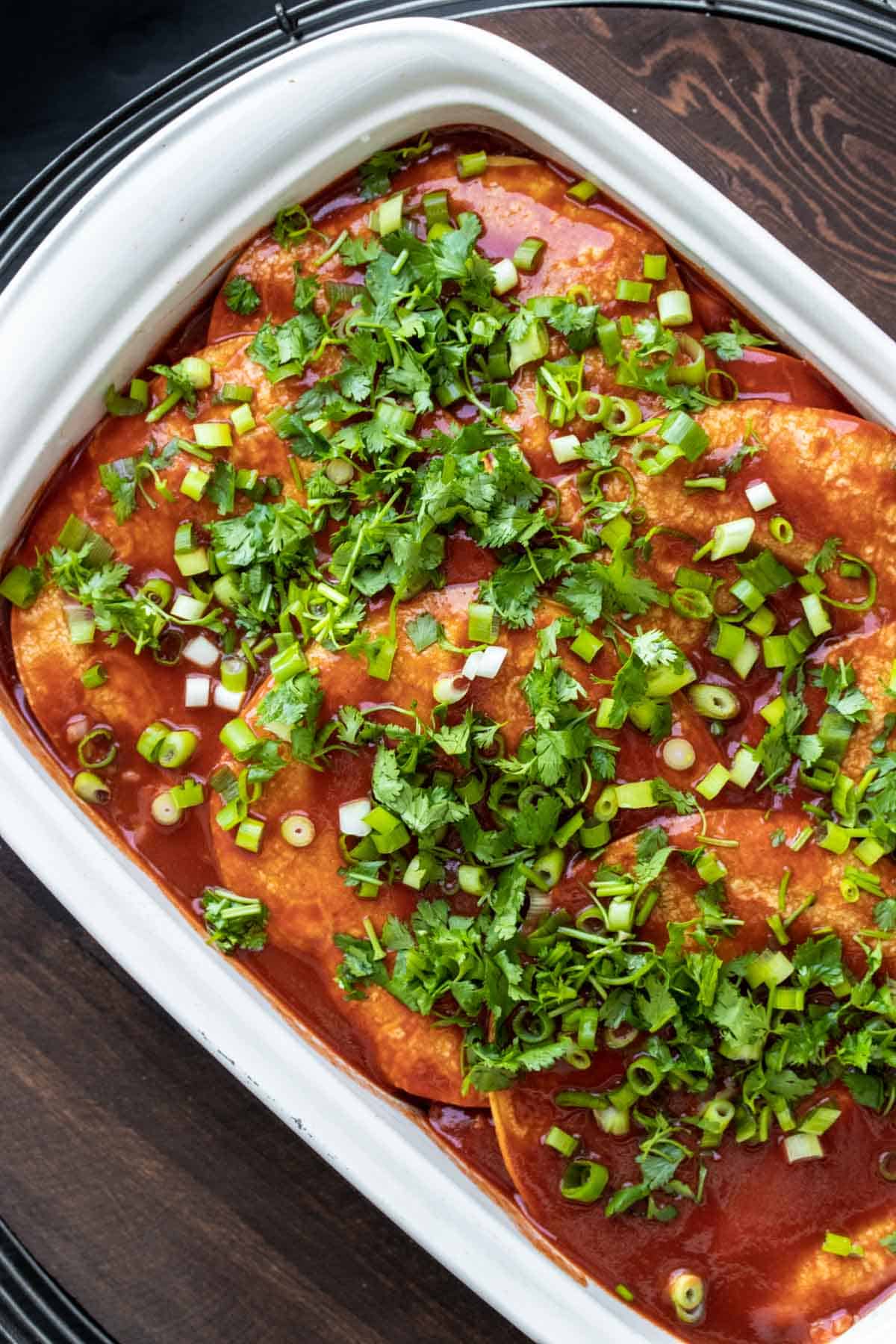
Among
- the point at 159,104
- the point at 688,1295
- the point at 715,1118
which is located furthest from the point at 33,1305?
the point at 159,104

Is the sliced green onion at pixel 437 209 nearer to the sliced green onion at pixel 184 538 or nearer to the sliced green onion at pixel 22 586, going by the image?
the sliced green onion at pixel 184 538

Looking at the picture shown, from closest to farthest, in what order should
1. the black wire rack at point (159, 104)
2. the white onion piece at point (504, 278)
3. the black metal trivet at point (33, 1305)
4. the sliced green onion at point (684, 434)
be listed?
the sliced green onion at point (684, 434)
the white onion piece at point (504, 278)
the black metal trivet at point (33, 1305)
the black wire rack at point (159, 104)

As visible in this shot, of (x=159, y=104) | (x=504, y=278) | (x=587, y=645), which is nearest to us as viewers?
(x=587, y=645)

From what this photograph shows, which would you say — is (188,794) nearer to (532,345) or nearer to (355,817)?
(355,817)

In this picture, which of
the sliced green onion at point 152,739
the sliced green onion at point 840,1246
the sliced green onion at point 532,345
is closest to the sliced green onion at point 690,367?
the sliced green onion at point 532,345

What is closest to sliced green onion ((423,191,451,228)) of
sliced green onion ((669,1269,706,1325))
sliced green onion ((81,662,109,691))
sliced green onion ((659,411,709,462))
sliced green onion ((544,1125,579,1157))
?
sliced green onion ((659,411,709,462))

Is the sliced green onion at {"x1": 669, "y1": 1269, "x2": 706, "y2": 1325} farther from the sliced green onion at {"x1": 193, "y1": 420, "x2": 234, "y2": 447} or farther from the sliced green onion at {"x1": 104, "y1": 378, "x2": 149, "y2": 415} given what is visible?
the sliced green onion at {"x1": 104, "y1": 378, "x2": 149, "y2": 415}

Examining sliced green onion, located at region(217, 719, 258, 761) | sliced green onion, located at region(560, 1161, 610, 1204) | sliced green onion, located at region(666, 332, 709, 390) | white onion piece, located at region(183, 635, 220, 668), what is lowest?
sliced green onion, located at region(560, 1161, 610, 1204)
